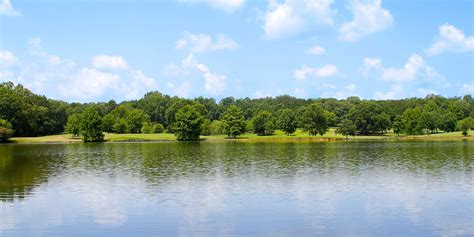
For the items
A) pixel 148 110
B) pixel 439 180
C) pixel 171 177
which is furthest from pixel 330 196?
pixel 148 110

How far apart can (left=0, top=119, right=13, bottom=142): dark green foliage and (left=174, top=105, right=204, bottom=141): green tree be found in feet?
116

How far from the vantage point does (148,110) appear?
17612 centimetres

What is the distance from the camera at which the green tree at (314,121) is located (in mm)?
131500

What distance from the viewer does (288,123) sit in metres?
137

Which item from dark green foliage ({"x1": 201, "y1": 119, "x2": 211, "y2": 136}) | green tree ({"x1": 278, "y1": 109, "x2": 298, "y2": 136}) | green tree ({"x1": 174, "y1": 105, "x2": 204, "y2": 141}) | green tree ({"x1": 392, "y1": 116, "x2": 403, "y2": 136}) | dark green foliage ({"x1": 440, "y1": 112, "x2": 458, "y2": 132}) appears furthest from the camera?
dark green foliage ({"x1": 440, "y1": 112, "x2": 458, "y2": 132})

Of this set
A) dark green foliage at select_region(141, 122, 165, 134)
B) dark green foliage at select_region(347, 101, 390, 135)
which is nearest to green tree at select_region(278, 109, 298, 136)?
dark green foliage at select_region(347, 101, 390, 135)

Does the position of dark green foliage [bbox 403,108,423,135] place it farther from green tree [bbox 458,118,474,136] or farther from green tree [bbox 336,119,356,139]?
green tree [bbox 336,119,356,139]

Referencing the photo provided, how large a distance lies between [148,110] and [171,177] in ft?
469

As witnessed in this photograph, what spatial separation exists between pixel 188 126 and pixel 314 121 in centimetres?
3237

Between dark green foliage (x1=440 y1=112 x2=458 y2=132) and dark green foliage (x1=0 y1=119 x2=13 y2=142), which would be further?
dark green foliage (x1=440 y1=112 x2=458 y2=132)

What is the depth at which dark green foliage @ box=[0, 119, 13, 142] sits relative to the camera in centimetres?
11100

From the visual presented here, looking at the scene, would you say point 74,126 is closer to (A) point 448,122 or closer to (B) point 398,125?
(B) point 398,125

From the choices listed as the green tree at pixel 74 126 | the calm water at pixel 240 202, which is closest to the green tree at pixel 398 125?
the green tree at pixel 74 126

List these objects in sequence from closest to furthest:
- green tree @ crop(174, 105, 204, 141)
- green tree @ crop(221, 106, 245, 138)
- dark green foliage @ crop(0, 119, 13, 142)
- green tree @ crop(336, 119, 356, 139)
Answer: dark green foliage @ crop(0, 119, 13, 142) < green tree @ crop(174, 105, 204, 141) < green tree @ crop(221, 106, 245, 138) < green tree @ crop(336, 119, 356, 139)
